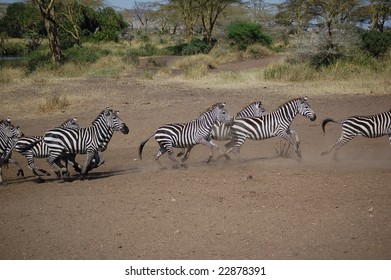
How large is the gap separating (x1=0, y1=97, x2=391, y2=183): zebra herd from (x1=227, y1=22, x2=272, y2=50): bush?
28552 mm

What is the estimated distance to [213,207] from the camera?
21.9ft

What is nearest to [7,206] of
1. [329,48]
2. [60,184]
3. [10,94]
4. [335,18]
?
[60,184]

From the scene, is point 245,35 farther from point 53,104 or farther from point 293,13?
point 53,104

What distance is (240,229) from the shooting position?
584cm

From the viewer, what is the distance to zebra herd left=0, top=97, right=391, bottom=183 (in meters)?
8.80

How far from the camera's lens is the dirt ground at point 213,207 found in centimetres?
535

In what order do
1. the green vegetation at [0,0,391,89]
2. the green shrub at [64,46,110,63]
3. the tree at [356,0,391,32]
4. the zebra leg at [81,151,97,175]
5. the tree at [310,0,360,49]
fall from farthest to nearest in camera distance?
the tree at [356,0,391,32], the green shrub at [64,46,110,63], the tree at [310,0,360,49], the green vegetation at [0,0,391,89], the zebra leg at [81,151,97,175]

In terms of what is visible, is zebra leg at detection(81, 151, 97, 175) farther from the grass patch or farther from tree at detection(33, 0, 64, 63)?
tree at detection(33, 0, 64, 63)

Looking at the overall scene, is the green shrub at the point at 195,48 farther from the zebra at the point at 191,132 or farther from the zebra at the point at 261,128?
the zebra at the point at 191,132

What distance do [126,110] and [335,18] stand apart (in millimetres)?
14596

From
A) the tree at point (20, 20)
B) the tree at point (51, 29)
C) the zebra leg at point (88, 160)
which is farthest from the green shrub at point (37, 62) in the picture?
the zebra leg at point (88, 160)

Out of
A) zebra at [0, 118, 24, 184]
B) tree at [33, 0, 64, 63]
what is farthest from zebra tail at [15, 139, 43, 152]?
tree at [33, 0, 64, 63]

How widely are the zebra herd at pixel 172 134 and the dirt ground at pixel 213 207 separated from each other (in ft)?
1.21

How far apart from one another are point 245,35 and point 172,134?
30306mm
